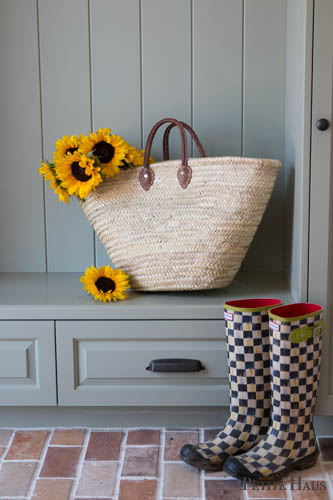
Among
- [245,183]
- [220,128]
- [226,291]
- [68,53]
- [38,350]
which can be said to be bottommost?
[38,350]

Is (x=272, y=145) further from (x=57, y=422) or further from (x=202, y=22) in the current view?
(x=57, y=422)

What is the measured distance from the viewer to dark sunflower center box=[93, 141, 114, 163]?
1869 mm

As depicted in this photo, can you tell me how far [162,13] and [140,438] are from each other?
138 centimetres

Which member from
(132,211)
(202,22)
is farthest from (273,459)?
(202,22)

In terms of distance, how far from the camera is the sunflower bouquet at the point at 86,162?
72.1 inches

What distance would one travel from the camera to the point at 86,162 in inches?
72.1

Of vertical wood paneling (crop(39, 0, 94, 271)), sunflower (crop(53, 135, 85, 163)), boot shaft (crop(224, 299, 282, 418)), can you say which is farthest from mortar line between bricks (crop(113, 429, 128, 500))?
sunflower (crop(53, 135, 85, 163))

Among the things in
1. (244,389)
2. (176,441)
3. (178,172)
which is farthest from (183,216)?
(176,441)

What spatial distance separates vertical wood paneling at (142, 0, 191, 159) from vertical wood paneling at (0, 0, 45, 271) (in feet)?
1.26

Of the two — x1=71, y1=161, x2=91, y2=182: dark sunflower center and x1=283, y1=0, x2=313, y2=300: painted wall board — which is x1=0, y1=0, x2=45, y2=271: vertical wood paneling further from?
x1=283, y1=0, x2=313, y2=300: painted wall board

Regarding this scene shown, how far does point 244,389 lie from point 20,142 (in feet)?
3.88

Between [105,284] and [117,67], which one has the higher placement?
[117,67]

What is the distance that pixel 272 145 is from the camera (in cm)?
215

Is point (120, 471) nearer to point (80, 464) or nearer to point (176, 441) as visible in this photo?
point (80, 464)
